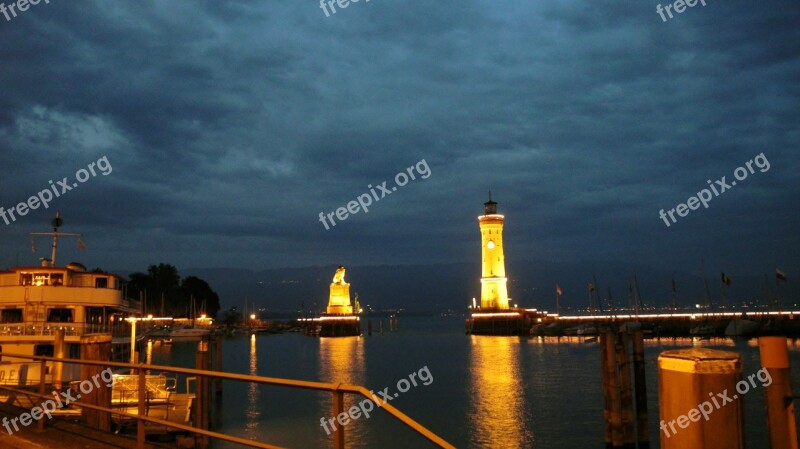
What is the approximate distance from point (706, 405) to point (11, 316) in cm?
4171

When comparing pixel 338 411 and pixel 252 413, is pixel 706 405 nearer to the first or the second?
pixel 338 411

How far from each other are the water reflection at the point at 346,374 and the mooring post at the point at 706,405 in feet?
25.6

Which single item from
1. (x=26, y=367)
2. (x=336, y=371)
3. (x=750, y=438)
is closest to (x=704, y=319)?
(x=336, y=371)

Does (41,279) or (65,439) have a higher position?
(41,279)

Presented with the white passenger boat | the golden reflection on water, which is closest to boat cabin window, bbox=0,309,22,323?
the white passenger boat

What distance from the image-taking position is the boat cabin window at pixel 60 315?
37463 millimetres

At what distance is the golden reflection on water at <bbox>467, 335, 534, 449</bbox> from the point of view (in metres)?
30.1

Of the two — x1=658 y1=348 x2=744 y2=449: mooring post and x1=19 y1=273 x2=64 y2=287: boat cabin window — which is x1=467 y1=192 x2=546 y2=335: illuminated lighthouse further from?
x1=658 y1=348 x2=744 y2=449: mooring post

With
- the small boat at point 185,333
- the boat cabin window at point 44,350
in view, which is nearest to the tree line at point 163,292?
the small boat at point 185,333

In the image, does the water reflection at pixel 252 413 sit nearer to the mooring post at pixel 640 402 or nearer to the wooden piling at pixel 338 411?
the mooring post at pixel 640 402

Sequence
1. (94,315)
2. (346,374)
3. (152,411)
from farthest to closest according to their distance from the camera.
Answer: (346,374), (94,315), (152,411)

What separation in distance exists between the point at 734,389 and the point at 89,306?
41124 mm

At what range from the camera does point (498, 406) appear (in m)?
39.5

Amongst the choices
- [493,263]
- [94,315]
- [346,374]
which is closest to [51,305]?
[94,315]
